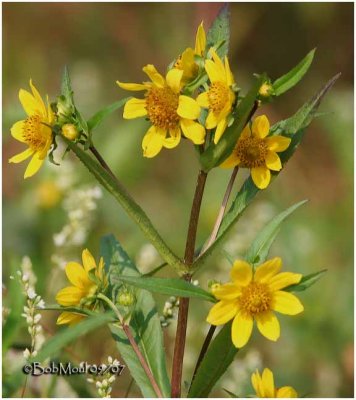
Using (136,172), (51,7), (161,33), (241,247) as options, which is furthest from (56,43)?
(241,247)

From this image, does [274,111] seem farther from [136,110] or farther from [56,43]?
[136,110]

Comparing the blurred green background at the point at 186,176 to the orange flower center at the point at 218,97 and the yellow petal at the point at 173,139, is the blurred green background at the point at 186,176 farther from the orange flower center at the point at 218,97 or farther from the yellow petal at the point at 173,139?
the orange flower center at the point at 218,97

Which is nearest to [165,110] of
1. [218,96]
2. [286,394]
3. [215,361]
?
[218,96]

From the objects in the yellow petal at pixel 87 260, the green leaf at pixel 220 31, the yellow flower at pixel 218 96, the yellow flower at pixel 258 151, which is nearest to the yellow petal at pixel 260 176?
the yellow flower at pixel 258 151

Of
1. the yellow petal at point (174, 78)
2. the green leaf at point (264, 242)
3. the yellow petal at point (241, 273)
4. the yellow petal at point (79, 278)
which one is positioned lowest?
the yellow petal at point (241, 273)

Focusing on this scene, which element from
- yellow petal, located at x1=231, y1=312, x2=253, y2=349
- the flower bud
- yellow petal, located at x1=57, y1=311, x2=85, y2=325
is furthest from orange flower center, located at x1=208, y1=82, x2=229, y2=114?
yellow petal, located at x1=57, y1=311, x2=85, y2=325

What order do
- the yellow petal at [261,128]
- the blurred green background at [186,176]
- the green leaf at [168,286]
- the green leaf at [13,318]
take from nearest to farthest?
the green leaf at [168,286], the yellow petal at [261,128], the green leaf at [13,318], the blurred green background at [186,176]

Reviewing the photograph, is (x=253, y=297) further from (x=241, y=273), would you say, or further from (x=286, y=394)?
(x=286, y=394)
